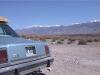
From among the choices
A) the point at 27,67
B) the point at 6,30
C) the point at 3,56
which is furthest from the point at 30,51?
the point at 6,30

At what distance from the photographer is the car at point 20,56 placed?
5.95 metres

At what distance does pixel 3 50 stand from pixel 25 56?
30.6 inches

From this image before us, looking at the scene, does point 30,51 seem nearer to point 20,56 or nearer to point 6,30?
point 20,56

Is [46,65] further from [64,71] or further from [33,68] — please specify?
[64,71]

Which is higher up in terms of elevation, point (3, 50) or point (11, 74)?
point (3, 50)

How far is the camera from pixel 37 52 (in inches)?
282

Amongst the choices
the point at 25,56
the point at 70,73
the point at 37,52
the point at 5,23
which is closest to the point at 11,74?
the point at 25,56

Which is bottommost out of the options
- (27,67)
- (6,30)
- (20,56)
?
(27,67)

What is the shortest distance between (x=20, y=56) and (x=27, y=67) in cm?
35

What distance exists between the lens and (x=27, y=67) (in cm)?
657

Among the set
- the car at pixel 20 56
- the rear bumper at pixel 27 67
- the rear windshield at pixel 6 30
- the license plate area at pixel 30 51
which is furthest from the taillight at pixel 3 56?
the rear windshield at pixel 6 30

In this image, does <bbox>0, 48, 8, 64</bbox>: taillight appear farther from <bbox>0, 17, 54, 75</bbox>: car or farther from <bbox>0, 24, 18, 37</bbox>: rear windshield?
<bbox>0, 24, 18, 37</bbox>: rear windshield

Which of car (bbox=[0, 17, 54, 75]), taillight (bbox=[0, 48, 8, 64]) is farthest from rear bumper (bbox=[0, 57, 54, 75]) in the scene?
taillight (bbox=[0, 48, 8, 64])

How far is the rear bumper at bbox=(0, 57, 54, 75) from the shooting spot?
586 cm
